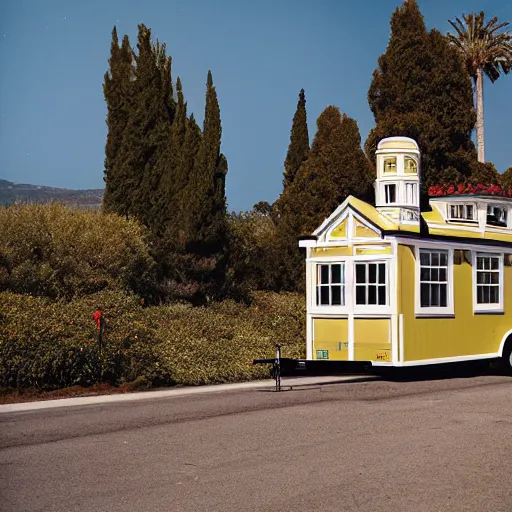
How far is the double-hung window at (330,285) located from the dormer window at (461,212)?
9.75 ft

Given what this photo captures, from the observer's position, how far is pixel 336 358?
58.0ft

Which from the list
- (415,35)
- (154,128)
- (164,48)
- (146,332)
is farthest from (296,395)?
(415,35)

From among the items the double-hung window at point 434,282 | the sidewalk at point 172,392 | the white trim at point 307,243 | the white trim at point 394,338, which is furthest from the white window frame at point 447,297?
the white trim at point 307,243

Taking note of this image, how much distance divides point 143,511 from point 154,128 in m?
20.1

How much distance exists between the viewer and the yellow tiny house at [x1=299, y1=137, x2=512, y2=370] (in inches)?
680

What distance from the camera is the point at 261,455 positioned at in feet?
32.1

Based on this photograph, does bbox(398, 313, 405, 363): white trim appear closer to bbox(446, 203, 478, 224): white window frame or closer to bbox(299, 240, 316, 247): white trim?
bbox(299, 240, 316, 247): white trim

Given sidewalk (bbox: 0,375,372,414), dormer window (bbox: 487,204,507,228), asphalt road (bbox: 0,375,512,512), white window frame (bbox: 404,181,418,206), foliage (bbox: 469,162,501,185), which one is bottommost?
asphalt road (bbox: 0,375,512,512)

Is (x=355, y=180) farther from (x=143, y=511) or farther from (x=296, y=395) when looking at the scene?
(x=143, y=511)

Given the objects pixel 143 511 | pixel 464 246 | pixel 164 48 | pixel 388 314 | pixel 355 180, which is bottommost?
pixel 143 511

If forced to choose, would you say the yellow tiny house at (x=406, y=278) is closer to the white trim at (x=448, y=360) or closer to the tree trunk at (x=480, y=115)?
Answer: the white trim at (x=448, y=360)

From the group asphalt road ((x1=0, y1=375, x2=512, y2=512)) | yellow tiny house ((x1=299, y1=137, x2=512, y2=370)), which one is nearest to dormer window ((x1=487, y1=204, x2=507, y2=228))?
yellow tiny house ((x1=299, y1=137, x2=512, y2=370))

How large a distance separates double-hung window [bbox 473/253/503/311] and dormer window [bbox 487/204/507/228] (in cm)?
87

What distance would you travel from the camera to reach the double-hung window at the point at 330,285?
17.9 meters
